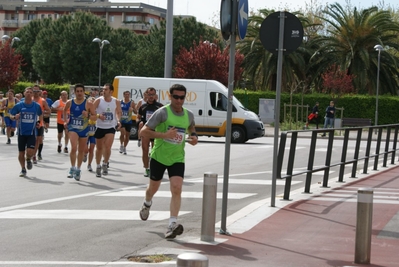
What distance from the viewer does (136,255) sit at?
7.91 m

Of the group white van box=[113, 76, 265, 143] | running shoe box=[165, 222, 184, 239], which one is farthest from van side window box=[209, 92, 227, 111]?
running shoe box=[165, 222, 184, 239]

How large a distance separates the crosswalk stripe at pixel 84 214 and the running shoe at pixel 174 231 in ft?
5.27

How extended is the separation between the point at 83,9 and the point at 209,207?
399 ft

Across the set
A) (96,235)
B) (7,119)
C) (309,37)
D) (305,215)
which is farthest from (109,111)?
(309,37)

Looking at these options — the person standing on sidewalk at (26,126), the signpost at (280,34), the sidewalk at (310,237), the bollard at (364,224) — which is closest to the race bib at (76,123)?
the person standing on sidewalk at (26,126)

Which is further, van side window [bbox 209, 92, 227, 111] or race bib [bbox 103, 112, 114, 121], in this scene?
van side window [bbox 209, 92, 227, 111]

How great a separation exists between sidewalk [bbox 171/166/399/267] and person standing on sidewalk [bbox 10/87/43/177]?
565 centimetres

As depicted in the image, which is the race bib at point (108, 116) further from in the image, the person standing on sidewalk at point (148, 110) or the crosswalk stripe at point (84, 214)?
the crosswalk stripe at point (84, 214)

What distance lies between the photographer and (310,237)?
9.23m

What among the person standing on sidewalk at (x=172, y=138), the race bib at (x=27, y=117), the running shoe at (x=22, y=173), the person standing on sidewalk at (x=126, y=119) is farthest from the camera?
the person standing on sidewalk at (x=126, y=119)

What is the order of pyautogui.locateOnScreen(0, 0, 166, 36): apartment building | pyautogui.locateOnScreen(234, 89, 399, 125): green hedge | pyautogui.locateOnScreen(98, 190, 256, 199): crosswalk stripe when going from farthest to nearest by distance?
pyautogui.locateOnScreen(0, 0, 166, 36): apartment building → pyautogui.locateOnScreen(234, 89, 399, 125): green hedge → pyautogui.locateOnScreen(98, 190, 256, 199): crosswalk stripe

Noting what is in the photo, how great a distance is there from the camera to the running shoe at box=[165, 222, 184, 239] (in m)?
8.78

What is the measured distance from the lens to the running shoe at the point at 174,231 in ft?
28.8

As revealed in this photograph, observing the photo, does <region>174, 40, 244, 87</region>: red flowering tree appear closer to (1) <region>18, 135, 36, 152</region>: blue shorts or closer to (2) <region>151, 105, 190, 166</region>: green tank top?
(1) <region>18, 135, 36, 152</region>: blue shorts
